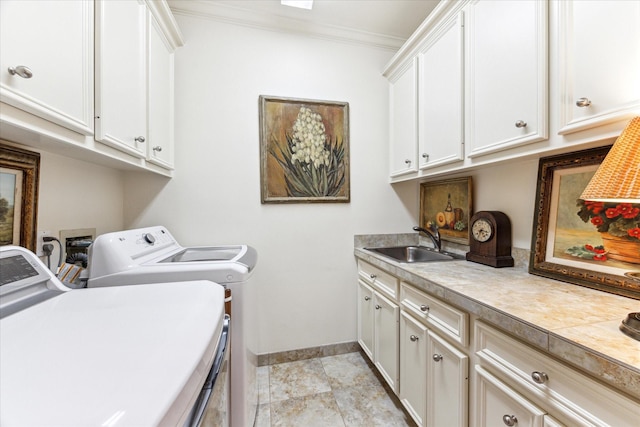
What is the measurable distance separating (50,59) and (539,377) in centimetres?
169

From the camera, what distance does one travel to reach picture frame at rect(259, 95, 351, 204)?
6.59 ft

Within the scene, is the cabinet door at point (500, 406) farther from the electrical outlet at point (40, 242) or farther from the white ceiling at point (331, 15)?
the white ceiling at point (331, 15)

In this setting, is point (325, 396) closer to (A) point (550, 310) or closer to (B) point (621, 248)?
(A) point (550, 310)

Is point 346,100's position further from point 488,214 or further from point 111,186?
point 111,186

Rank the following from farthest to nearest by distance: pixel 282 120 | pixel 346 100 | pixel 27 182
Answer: pixel 346 100 → pixel 282 120 → pixel 27 182

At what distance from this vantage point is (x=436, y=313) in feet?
3.89

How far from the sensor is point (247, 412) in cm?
126

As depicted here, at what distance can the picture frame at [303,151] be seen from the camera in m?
2.01

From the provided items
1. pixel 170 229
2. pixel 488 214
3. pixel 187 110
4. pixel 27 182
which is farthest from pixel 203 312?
pixel 187 110

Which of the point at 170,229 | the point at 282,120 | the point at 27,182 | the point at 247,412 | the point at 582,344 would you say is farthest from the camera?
the point at 282,120

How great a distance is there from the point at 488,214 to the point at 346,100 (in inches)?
54.3

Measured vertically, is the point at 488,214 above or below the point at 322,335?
above

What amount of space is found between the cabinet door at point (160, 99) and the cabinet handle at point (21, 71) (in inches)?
31.2

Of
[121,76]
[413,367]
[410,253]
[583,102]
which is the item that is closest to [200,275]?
[121,76]
